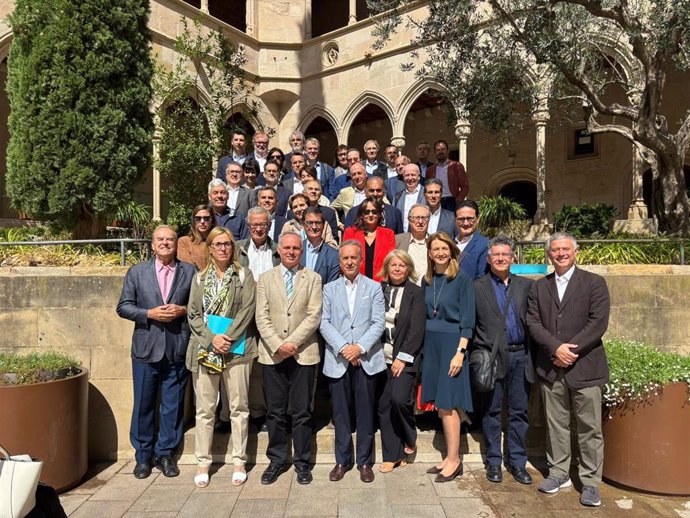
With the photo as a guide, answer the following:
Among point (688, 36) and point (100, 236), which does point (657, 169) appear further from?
point (100, 236)

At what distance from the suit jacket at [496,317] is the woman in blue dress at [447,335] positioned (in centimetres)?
11

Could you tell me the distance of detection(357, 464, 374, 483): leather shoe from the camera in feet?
13.0

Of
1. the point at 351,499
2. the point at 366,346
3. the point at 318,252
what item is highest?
the point at 318,252

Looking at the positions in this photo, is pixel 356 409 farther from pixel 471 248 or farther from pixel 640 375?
pixel 640 375

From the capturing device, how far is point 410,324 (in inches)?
152

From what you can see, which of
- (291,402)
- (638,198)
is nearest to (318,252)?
(291,402)

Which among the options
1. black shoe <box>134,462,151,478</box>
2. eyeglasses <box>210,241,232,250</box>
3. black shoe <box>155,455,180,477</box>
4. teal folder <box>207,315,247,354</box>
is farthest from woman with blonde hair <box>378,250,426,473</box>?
black shoe <box>134,462,151,478</box>

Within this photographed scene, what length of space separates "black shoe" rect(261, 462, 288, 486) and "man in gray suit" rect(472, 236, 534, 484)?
5.58 feet

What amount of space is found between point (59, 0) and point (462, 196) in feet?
18.0

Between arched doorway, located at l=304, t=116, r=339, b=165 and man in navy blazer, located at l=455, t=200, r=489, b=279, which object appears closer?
man in navy blazer, located at l=455, t=200, r=489, b=279

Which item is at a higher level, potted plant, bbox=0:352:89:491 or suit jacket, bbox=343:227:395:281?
suit jacket, bbox=343:227:395:281

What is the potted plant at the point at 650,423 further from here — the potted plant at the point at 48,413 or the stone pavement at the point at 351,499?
the potted plant at the point at 48,413

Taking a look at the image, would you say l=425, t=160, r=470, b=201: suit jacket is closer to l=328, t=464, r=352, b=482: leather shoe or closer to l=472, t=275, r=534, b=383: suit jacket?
l=472, t=275, r=534, b=383: suit jacket

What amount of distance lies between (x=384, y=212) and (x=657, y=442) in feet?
9.83
